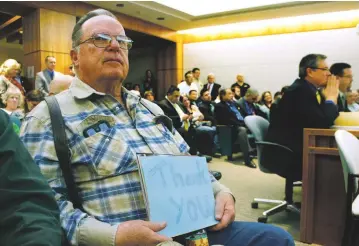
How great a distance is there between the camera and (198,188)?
105 cm

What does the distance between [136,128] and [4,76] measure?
4349 millimetres

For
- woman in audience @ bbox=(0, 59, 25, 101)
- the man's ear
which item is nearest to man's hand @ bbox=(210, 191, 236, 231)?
the man's ear

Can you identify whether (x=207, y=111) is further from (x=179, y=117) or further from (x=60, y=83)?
(x=60, y=83)

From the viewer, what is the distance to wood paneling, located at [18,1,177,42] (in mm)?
6559

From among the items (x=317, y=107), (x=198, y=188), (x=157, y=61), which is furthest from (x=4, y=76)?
(x=157, y=61)

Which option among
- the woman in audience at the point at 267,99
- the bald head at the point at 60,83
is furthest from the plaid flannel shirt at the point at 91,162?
the woman in audience at the point at 267,99

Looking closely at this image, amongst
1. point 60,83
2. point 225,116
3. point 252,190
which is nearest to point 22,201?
point 60,83

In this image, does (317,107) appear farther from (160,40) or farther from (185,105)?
(160,40)

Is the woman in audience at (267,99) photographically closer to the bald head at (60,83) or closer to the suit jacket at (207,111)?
the suit jacket at (207,111)

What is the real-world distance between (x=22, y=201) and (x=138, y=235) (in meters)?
0.31

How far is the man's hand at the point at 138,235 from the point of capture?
2.84 ft

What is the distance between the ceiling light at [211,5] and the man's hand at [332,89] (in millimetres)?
5166

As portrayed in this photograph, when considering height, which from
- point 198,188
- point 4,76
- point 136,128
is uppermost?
point 4,76

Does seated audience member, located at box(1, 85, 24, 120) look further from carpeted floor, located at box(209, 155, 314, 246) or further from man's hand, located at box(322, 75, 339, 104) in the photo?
man's hand, located at box(322, 75, 339, 104)
